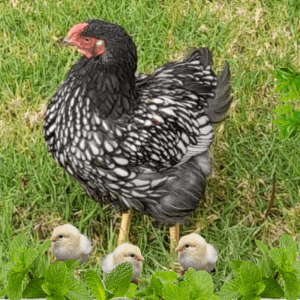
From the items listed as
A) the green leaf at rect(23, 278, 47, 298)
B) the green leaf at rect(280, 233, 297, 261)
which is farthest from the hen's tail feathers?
the green leaf at rect(23, 278, 47, 298)

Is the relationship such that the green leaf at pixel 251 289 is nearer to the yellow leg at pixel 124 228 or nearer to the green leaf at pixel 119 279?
the green leaf at pixel 119 279

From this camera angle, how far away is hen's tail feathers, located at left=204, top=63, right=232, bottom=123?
206cm

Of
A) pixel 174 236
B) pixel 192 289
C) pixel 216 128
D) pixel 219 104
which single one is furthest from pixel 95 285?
pixel 216 128

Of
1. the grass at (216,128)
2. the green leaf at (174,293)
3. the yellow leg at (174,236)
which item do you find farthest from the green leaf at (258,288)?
the yellow leg at (174,236)

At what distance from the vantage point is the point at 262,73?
8.68ft

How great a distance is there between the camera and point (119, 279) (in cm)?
71

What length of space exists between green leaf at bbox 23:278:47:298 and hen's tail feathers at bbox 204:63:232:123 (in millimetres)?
1409

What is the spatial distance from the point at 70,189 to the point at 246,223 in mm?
856

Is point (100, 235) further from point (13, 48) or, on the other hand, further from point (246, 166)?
point (13, 48)

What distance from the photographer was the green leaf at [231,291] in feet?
2.41

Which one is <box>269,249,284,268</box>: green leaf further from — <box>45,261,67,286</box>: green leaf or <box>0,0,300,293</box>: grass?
<box>0,0,300,293</box>: grass

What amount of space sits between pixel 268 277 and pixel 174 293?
169mm

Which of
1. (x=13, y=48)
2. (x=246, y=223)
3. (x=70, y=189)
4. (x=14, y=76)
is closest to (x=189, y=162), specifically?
(x=246, y=223)

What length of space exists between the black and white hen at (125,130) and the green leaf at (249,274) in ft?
3.40
